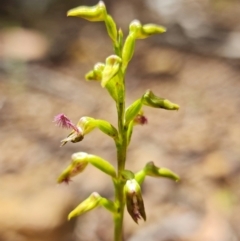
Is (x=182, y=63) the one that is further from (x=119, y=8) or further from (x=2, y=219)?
(x=2, y=219)

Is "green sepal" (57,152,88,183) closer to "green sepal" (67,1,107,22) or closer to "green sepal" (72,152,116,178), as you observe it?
"green sepal" (72,152,116,178)

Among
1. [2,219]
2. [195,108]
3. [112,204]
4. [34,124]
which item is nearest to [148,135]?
[195,108]

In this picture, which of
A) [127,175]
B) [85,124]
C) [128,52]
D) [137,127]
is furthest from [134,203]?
[137,127]

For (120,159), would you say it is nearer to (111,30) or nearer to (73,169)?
(73,169)

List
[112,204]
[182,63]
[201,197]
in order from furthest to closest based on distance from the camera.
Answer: [182,63]
[201,197]
[112,204]

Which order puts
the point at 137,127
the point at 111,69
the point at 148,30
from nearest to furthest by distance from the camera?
the point at 111,69 → the point at 148,30 → the point at 137,127
